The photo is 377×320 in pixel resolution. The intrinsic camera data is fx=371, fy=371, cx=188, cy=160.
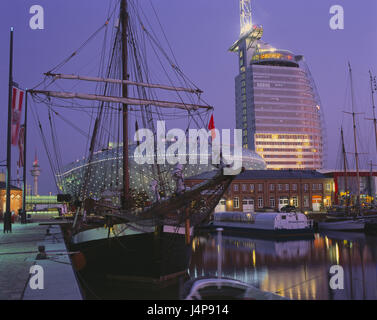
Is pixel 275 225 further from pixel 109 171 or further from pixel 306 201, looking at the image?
pixel 109 171

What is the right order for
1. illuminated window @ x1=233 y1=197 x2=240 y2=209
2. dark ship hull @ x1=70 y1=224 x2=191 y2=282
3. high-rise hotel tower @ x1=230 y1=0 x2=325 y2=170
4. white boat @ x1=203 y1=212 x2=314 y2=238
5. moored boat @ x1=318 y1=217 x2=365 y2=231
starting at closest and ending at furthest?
dark ship hull @ x1=70 y1=224 x2=191 y2=282 < white boat @ x1=203 y1=212 x2=314 y2=238 < moored boat @ x1=318 y1=217 x2=365 y2=231 < illuminated window @ x1=233 y1=197 x2=240 y2=209 < high-rise hotel tower @ x1=230 y1=0 x2=325 y2=170

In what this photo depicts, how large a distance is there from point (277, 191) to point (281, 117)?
3538 inches

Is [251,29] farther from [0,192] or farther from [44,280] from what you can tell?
[44,280]

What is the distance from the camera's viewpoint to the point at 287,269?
79.8ft

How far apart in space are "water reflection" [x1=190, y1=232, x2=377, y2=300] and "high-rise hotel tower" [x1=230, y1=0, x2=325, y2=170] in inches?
4871

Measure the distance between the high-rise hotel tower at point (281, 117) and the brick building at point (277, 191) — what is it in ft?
264

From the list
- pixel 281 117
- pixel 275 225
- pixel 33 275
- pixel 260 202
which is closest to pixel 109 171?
pixel 260 202

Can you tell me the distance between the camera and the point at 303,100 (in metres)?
164

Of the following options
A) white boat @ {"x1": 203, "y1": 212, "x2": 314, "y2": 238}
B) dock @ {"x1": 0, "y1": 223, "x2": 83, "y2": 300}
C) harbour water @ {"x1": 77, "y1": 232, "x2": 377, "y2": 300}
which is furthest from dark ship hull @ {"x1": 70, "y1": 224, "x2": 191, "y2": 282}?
white boat @ {"x1": 203, "y1": 212, "x2": 314, "y2": 238}

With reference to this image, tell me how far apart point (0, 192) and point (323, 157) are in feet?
490

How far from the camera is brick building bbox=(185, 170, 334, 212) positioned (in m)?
75.7

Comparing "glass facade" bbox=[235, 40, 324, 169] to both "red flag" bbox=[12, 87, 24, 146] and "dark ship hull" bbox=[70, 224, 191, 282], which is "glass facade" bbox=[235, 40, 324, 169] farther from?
"dark ship hull" bbox=[70, 224, 191, 282]

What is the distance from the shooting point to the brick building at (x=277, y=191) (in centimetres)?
7569
